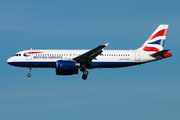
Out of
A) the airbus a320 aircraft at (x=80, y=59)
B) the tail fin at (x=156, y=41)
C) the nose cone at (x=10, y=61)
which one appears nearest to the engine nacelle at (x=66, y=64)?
the airbus a320 aircraft at (x=80, y=59)

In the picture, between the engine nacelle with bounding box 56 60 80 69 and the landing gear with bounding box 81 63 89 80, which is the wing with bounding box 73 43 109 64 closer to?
the landing gear with bounding box 81 63 89 80

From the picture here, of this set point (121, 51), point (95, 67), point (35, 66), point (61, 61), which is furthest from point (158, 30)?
point (35, 66)

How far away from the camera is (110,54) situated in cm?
4947

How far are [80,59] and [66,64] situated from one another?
2195 mm

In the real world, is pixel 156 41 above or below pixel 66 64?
above

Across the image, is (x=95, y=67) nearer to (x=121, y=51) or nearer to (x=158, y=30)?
(x=121, y=51)

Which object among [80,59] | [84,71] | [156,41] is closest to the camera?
[80,59]

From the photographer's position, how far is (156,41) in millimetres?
52656

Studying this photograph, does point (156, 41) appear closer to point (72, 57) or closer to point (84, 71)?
point (84, 71)

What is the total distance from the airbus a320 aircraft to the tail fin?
0.77 m

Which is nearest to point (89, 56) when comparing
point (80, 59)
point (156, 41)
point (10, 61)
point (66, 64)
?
point (80, 59)

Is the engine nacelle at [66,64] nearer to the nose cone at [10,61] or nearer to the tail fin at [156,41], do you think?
the nose cone at [10,61]

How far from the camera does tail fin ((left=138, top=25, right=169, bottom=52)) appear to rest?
52062 millimetres

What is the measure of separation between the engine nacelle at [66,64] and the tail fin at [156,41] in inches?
450
